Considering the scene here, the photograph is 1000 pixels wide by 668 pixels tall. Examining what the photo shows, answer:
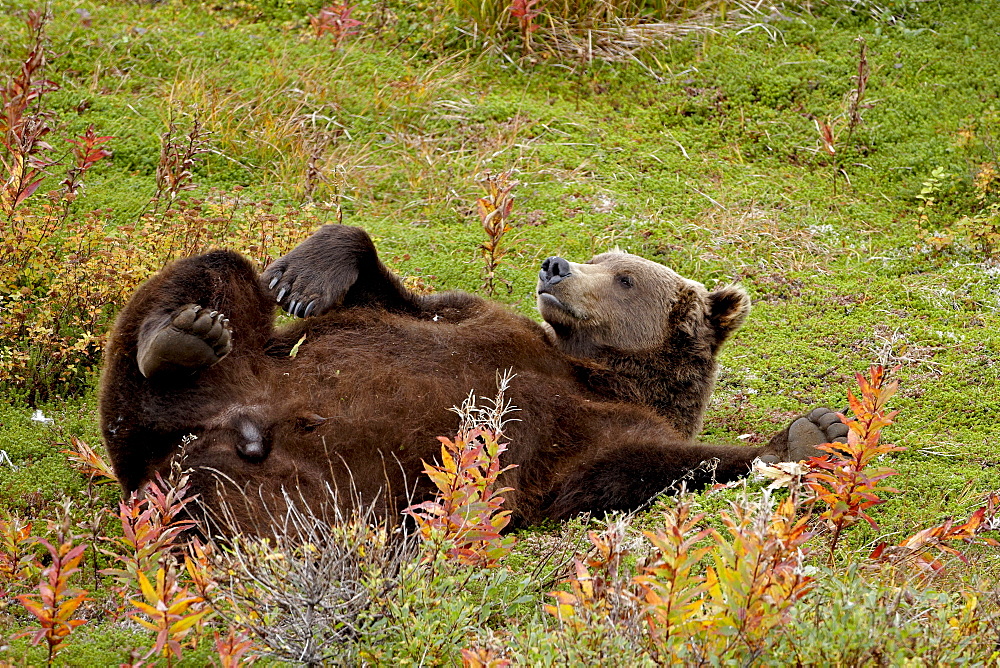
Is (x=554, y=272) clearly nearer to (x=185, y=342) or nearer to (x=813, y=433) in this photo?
(x=813, y=433)

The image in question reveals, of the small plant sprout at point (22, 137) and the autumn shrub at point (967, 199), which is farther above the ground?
the autumn shrub at point (967, 199)

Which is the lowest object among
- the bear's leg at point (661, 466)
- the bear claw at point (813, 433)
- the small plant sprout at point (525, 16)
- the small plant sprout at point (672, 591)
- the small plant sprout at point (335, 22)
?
the bear's leg at point (661, 466)

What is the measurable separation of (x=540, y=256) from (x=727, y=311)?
7.22ft

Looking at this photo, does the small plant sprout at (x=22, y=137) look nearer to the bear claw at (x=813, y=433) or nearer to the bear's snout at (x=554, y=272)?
the bear's snout at (x=554, y=272)

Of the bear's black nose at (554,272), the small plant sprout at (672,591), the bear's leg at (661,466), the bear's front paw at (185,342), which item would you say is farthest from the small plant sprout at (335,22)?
the small plant sprout at (672,591)

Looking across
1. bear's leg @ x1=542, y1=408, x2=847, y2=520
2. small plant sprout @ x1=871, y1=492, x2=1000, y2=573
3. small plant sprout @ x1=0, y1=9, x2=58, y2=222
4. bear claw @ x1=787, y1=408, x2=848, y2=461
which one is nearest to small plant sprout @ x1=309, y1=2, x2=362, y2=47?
small plant sprout @ x1=0, y1=9, x2=58, y2=222

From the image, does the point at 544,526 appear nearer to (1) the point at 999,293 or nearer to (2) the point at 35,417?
(2) the point at 35,417

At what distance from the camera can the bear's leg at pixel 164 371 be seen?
4203 mm

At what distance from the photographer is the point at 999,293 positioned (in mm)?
7090

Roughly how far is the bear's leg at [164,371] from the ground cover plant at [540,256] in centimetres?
20

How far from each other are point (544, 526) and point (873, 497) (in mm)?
1539

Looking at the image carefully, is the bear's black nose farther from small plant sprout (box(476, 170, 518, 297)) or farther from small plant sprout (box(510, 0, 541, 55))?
small plant sprout (box(510, 0, 541, 55))

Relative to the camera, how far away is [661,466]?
4664 millimetres

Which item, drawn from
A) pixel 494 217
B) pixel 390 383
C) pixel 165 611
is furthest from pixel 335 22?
pixel 165 611
